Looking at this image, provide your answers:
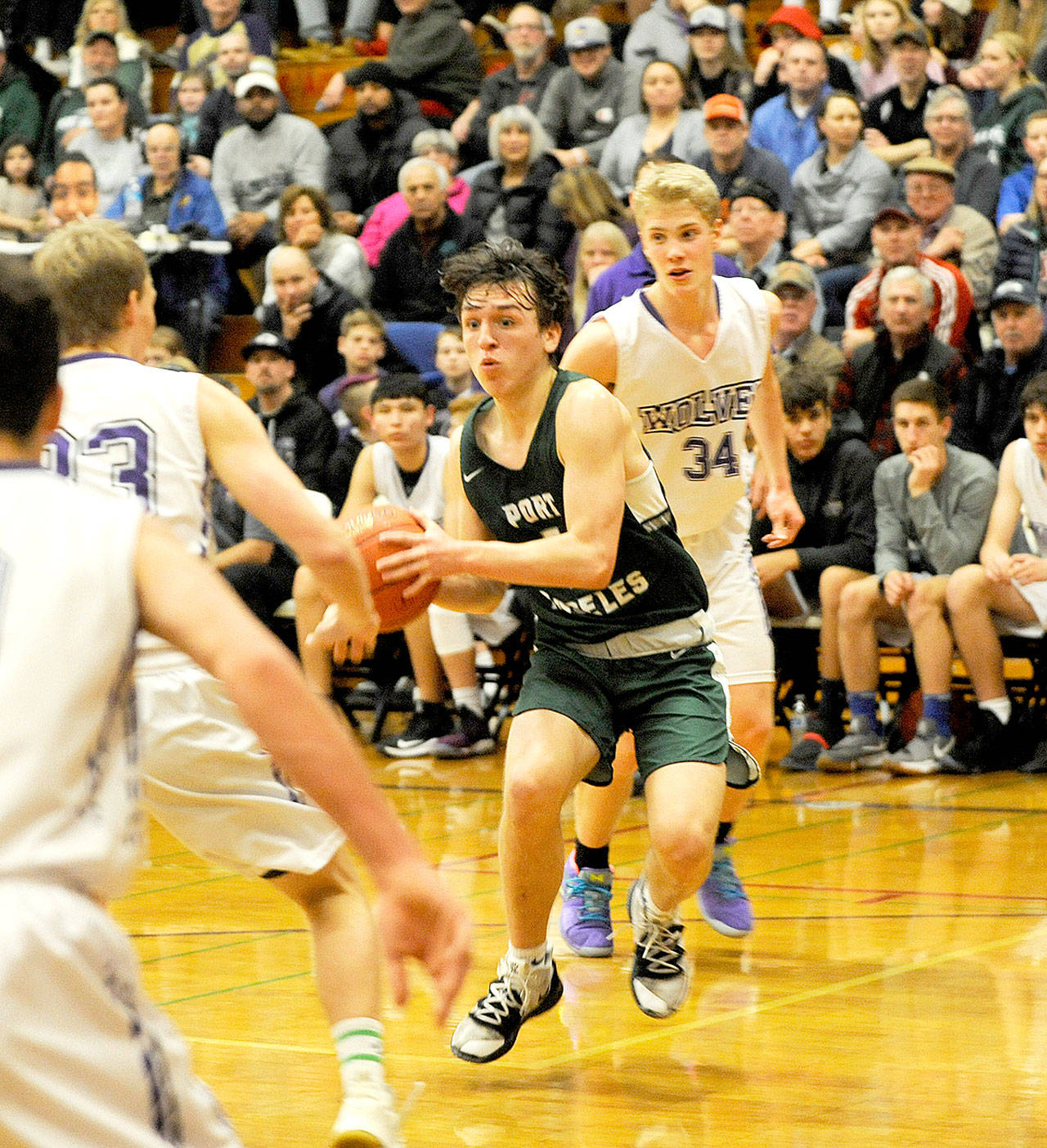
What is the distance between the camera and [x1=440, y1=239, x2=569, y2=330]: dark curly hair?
3.81 meters

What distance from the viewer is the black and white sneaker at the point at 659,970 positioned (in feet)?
12.7

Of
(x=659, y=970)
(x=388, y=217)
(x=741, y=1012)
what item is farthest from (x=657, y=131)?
(x=659, y=970)

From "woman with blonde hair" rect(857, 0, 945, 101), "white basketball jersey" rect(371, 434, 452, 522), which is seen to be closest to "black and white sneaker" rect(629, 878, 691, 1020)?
"white basketball jersey" rect(371, 434, 452, 522)

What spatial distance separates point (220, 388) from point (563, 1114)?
1.52 metres

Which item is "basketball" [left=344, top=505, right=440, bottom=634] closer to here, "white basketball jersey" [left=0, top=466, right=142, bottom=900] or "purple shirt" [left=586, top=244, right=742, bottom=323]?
"white basketball jersey" [left=0, top=466, right=142, bottom=900]

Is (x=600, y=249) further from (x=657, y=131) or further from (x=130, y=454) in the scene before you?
(x=130, y=454)

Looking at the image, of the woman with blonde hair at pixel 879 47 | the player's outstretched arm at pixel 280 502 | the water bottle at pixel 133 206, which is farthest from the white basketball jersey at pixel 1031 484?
the water bottle at pixel 133 206

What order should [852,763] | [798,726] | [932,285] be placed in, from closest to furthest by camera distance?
[852,763] < [798,726] < [932,285]

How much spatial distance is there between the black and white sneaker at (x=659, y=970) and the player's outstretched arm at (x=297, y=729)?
2.15 m

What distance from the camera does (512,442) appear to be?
3.89 metres

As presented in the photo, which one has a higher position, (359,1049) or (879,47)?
(879,47)

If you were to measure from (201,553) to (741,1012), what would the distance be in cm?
172

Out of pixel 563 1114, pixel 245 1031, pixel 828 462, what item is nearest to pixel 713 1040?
pixel 563 1114

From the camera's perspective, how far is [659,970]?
12.8 feet
